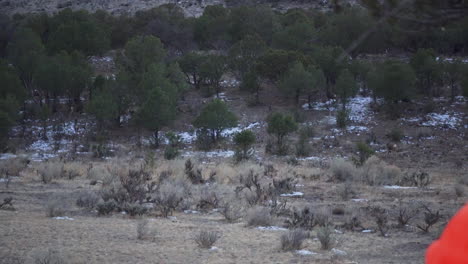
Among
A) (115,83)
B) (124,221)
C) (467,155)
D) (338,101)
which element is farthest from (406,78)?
(124,221)

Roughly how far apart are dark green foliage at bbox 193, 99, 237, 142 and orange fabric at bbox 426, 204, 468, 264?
33965 millimetres

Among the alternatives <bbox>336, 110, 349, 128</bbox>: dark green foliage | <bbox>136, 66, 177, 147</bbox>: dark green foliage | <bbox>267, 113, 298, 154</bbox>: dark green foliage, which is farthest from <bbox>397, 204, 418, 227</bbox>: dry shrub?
<bbox>136, 66, 177, 147</bbox>: dark green foliage

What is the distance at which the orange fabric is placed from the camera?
2.09 metres

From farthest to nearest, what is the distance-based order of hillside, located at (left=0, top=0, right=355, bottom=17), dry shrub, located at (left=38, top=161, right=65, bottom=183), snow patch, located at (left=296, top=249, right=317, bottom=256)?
hillside, located at (left=0, top=0, right=355, bottom=17), dry shrub, located at (left=38, top=161, right=65, bottom=183), snow patch, located at (left=296, top=249, right=317, bottom=256)

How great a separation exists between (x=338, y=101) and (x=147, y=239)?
113ft

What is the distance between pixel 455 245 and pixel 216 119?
3410 cm

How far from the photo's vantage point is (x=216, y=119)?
119 feet

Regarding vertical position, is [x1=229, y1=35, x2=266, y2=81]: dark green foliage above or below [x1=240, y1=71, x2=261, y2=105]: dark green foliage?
above

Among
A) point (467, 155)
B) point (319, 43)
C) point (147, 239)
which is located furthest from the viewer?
point (319, 43)

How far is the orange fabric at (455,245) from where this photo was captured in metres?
2.09

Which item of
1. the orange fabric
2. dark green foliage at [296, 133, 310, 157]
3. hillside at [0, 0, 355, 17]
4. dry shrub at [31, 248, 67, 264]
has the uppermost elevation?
hillside at [0, 0, 355, 17]

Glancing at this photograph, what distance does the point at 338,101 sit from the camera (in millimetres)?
42062

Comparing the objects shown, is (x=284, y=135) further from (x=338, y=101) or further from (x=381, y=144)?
(x=338, y=101)

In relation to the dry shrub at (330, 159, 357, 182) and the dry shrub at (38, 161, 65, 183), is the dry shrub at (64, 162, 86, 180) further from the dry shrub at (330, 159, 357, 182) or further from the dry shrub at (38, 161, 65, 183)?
the dry shrub at (330, 159, 357, 182)
